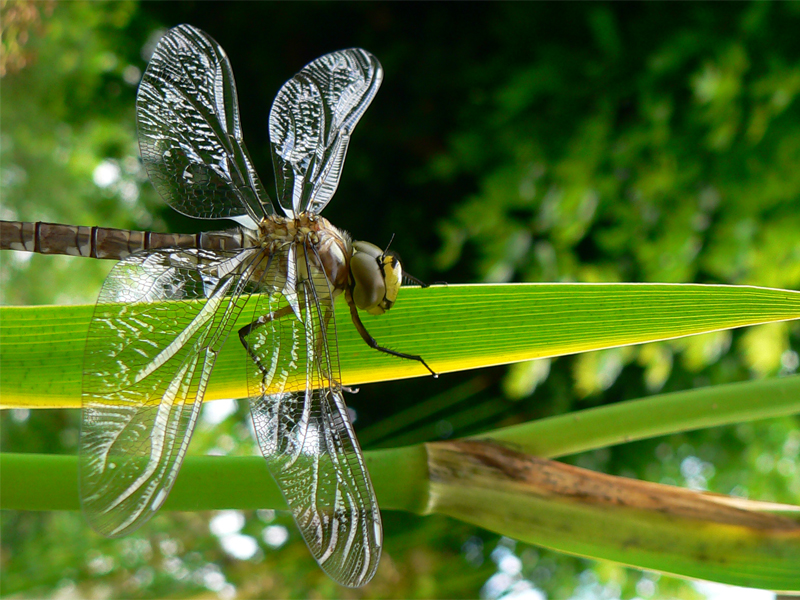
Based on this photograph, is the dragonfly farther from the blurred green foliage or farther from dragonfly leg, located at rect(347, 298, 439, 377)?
the blurred green foliage

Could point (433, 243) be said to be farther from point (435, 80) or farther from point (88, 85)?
point (88, 85)

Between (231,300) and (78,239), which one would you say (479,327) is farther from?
(78,239)

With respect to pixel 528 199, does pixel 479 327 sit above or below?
above

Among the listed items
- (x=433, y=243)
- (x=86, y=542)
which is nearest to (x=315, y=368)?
(x=433, y=243)

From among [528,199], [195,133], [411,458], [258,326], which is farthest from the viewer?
[528,199]

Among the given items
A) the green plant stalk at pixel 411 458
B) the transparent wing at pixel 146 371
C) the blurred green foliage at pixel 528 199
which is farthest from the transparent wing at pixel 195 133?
the blurred green foliage at pixel 528 199

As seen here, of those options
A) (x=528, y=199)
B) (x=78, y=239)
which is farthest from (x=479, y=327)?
(x=528, y=199)
